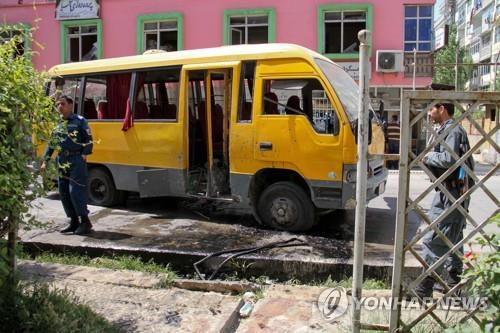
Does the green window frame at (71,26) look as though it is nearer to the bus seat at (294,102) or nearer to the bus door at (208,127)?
the bus door at (208,127)

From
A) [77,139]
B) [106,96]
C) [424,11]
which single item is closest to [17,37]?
[77,139]

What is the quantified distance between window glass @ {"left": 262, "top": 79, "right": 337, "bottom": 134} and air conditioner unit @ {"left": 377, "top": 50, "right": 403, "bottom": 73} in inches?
463

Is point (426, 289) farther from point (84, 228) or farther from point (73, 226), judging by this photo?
point (73, 226)

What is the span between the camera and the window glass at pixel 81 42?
2033cm

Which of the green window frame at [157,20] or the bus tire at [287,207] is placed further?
the green window frame at [157,20]

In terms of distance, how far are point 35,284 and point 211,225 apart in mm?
3601

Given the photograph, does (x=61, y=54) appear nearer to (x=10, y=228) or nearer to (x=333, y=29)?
(x=333, y=29)

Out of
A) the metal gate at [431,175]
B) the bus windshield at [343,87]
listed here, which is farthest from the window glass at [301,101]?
the metal gate at [431,175]

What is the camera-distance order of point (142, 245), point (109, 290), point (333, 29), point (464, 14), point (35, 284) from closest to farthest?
point (35, 284), point (109, 290), point (142, 245), point (333, 29), point (464, 14)

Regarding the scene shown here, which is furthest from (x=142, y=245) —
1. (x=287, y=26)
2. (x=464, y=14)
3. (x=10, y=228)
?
(x=464, y=14)

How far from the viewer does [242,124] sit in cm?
662

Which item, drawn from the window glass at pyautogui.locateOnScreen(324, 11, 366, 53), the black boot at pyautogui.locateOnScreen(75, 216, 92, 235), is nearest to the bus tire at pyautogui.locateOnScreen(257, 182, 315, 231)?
the black boot at pyautogui.locateOnScreen(75, 216, 92, 235)

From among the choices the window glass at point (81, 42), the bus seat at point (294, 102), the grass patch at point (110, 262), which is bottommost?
the grass patch at point (110, 262)

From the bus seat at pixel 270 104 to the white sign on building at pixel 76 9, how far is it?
15.7m
